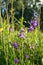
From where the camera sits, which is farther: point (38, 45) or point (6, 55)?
point (38, 45)

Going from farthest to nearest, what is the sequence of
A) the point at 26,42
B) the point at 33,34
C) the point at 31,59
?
the point at 33,34, the point at 26,42, the point at 31,59

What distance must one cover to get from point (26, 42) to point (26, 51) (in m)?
0.20

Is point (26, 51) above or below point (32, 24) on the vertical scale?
below

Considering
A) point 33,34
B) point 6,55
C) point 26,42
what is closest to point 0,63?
point 6,55

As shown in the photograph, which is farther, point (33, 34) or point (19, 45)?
point (33, 34)

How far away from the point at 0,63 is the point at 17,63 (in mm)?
342

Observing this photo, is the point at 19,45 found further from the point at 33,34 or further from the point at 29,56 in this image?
the point at 33,34

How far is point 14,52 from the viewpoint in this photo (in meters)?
3.24

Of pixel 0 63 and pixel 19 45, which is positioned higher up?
pixel 19 45

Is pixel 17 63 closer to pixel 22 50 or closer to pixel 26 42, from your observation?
pixel 22 50

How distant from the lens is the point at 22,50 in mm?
3107

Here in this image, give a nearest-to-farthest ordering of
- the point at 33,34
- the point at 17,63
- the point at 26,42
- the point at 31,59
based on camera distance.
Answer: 1. the point at 17,63
2. the point at 31,59
3. the point at 26,42
4. the point at 33,34

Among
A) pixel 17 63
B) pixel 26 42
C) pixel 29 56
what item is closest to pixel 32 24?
pixel 26 42

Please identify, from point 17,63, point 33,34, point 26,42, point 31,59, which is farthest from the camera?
point 33,34
